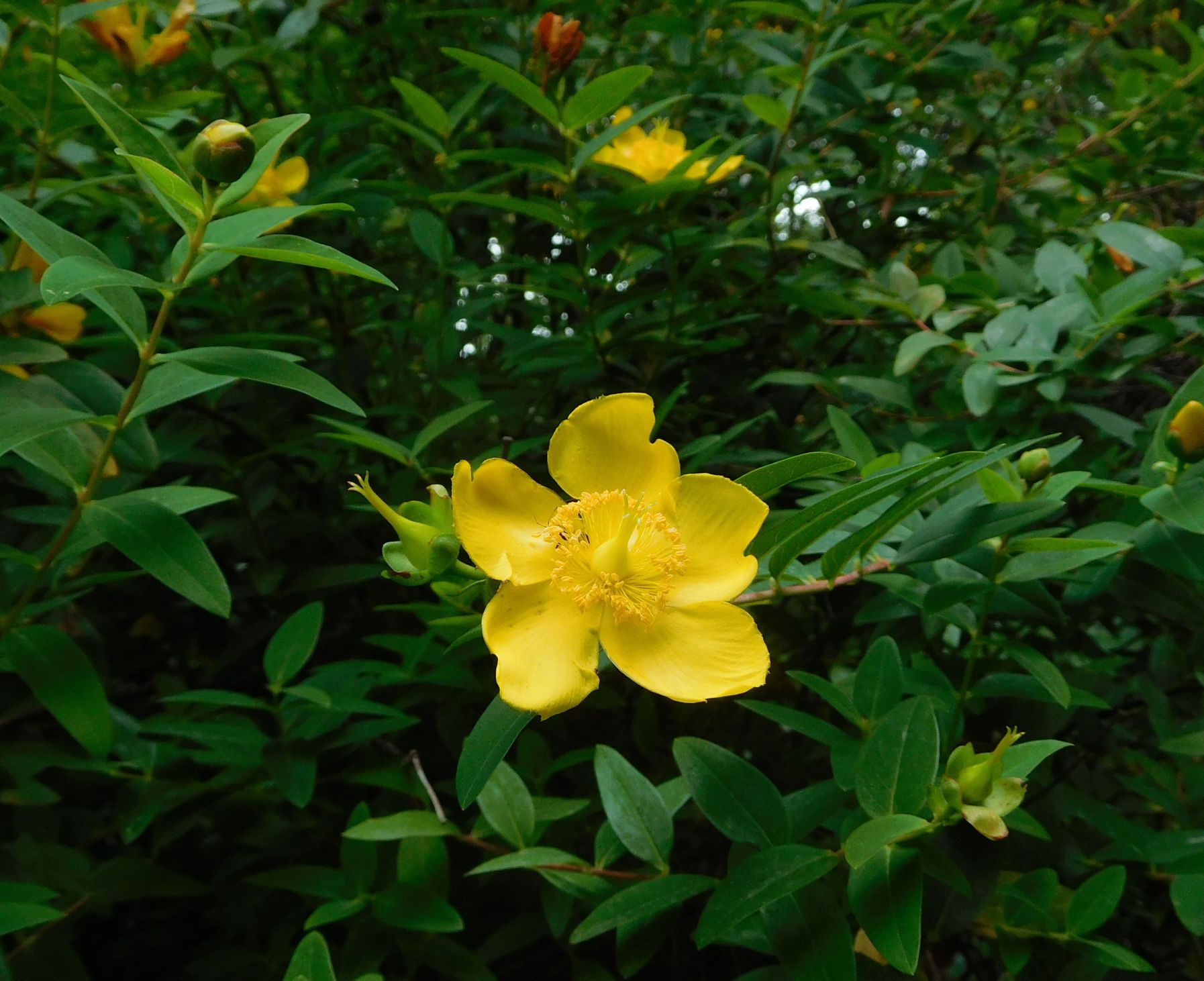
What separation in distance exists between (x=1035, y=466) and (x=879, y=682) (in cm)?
21

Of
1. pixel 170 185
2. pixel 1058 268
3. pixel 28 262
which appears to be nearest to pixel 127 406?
pixel 170 185

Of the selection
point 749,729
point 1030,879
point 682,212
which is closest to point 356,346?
point 682,212

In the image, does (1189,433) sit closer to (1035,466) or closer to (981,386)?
(1035,466)

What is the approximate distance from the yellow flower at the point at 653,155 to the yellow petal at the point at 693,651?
72 centimetres

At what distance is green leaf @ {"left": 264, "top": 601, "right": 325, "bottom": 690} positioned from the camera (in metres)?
0.88

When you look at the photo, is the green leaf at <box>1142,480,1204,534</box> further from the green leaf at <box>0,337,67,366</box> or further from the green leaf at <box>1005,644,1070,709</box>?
the green leaf at <box>0,337,67,366</box>

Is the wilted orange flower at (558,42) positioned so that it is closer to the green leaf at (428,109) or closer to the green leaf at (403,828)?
the green leaf at (428,109)

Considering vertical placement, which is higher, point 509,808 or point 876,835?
point 876,835

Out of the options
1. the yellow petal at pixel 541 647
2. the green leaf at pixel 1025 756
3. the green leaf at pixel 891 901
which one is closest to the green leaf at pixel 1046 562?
the green leaf at pixel 1025 756

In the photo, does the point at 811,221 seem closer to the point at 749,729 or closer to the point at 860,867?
the point at 749,729

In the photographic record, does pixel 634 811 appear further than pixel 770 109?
No

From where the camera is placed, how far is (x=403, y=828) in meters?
0.78

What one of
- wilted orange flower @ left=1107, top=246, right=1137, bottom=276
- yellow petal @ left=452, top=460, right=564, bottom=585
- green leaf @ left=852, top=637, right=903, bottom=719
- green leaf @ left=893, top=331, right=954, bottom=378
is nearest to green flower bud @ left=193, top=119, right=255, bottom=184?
yellow petal @ left=452, top=460, right=564, bottom=585

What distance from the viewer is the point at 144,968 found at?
1276mm
